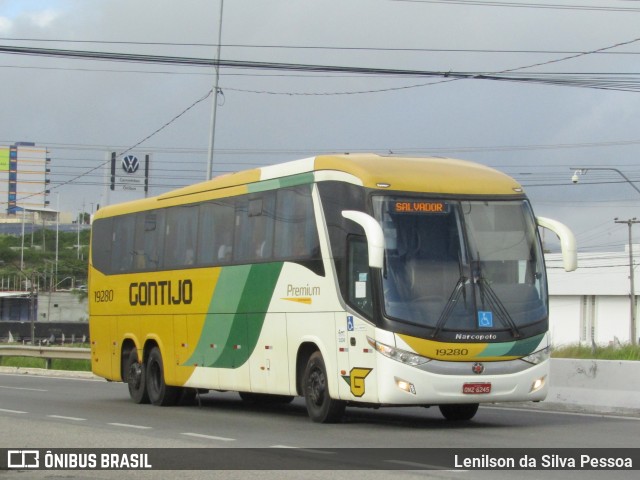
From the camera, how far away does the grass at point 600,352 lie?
22781 mm

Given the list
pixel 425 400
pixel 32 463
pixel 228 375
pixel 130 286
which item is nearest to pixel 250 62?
pixel 130 286

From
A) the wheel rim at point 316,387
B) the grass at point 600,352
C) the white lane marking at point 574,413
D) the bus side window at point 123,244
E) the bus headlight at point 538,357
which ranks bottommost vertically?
the white lane marking at point 574,413

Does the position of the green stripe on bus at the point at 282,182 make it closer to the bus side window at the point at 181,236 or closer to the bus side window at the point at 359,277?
the bus side window at the point at 359,277

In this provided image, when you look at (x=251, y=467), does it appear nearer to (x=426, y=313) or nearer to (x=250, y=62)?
(x=426, y=313)

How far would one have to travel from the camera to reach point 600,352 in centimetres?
2344

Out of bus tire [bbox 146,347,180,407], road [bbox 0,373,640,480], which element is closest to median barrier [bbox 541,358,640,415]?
road [bbox 0,373,640,480]

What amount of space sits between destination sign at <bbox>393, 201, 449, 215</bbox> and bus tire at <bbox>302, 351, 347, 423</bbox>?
2.48m

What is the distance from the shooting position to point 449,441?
14.8 meters

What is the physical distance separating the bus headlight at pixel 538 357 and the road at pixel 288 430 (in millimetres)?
897

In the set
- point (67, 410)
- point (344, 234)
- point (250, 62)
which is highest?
point (250, 62)

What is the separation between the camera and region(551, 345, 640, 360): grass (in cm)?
2278

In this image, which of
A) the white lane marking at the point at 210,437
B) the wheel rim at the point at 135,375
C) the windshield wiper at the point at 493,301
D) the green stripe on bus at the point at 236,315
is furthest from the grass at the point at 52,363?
the windshield wiper at the point at 493,301

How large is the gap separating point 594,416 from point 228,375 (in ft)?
19.2

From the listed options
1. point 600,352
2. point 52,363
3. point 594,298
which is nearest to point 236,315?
point 600,352
